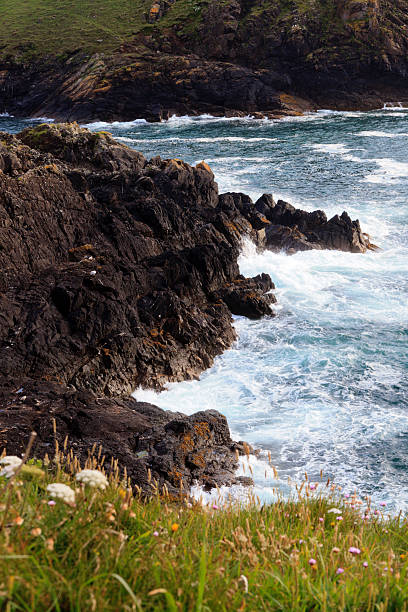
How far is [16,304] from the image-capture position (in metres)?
15.2

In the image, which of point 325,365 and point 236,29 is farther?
point 236,29

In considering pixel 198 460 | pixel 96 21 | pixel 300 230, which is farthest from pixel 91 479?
pixel 96 21

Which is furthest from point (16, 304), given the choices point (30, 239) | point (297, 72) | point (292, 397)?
point (297, 72)

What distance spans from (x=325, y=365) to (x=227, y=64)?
245ft

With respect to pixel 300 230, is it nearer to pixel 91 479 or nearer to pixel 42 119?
pixel 91 479

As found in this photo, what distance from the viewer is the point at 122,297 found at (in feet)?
55.1

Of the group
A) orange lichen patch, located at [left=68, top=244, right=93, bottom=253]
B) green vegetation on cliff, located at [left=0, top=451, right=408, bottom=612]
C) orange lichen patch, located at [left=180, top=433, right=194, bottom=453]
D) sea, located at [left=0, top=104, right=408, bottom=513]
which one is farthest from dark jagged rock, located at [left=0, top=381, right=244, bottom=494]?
orange lichen patch, located at [left=68, top=244, right=93, bottom=253]

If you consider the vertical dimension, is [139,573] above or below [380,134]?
below

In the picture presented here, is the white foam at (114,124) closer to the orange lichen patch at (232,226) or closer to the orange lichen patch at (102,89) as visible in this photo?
the orange lichen patch at (102,89)

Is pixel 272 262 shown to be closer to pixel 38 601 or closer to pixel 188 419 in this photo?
pixel 188 419

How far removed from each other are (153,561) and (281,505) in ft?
9.45

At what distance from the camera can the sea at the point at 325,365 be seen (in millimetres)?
12328

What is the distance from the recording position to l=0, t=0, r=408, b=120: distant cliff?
253ft

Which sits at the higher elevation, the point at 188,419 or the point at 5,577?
the point at 5,577
